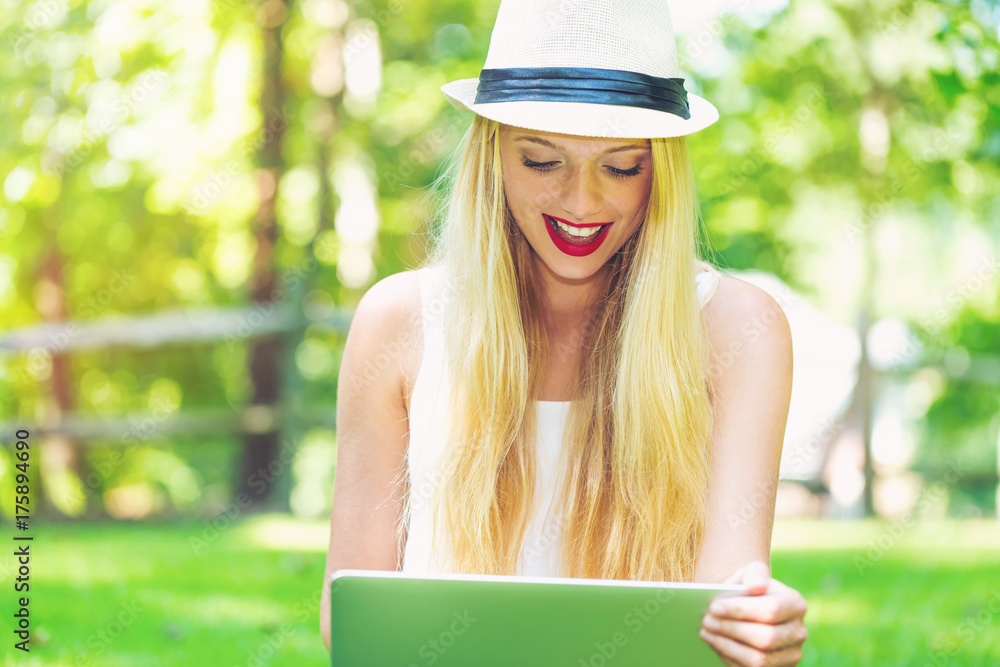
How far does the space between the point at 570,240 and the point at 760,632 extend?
95cm

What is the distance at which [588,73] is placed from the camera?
6.07 ft

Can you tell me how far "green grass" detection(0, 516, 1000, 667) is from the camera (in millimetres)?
3121

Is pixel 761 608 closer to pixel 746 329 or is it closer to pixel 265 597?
pixel 746 329

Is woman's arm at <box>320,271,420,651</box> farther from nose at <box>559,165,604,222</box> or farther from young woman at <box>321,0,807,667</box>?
nose at <box>559,165,604,222</box>

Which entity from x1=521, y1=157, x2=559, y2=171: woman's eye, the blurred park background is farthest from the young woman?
the blurred park background

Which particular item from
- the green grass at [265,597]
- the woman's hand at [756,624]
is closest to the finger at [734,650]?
the woman's hand at [756,624]

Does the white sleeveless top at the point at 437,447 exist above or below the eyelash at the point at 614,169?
below

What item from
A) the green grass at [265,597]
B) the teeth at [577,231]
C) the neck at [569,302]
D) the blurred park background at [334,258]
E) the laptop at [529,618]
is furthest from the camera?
the blurred park background at [334,258]

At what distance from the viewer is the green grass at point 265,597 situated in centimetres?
312

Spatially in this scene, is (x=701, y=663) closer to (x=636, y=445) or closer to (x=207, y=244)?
(x=636, y=445)

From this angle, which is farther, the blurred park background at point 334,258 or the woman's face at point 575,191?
the blurred park background at point 334,258

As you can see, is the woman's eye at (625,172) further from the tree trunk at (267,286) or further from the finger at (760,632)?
the tree trunk at (267,286)

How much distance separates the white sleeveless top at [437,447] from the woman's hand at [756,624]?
715 mm

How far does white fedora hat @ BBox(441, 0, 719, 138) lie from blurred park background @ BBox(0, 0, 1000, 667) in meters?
1.61
